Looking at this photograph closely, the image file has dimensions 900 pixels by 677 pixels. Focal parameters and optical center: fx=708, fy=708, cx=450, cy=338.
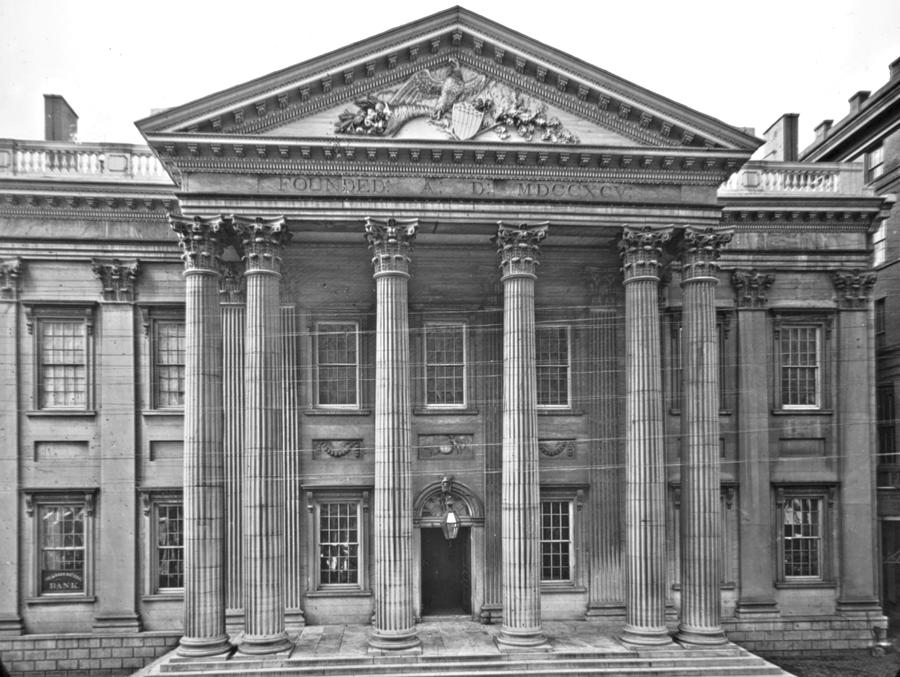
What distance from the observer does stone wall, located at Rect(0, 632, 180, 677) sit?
1805cm

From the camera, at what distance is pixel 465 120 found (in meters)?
16.3

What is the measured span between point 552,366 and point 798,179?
8.93 m

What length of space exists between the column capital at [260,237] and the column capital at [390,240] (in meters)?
2.06

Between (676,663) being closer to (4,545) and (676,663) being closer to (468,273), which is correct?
(468,273)

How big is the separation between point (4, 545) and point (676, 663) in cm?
1692

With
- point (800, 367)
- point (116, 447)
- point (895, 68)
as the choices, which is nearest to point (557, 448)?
point (800, 367)

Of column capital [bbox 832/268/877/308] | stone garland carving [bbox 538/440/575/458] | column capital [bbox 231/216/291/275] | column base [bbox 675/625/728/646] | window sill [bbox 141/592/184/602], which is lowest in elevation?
column base [bbox 675/625/728/646]

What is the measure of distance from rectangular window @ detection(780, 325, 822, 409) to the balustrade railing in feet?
13.0

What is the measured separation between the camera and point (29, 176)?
18453mm

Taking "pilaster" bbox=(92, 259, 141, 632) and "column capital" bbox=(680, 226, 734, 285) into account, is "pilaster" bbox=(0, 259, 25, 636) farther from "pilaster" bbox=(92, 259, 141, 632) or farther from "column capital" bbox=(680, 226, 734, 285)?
"column capital" bbox=(680, 226, 734, 285)

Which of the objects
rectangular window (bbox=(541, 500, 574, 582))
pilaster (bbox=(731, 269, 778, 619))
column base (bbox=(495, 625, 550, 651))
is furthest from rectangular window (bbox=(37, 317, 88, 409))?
pilaster (bbox=(731, 269, 778, 619))

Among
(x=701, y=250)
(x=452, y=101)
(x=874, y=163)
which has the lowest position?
(x=701, y=250)

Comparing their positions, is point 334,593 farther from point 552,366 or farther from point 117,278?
point 117,278

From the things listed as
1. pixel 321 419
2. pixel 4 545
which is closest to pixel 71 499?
pixel 4 545
